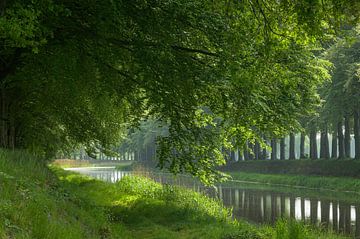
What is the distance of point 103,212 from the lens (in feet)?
42.3

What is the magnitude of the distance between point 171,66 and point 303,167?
113 feet

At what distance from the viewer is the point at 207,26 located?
13.0 meters

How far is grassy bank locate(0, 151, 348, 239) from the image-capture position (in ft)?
23.6

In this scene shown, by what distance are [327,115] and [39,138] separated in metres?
22.6

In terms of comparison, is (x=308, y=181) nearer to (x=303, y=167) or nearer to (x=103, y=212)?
(x=303, y=167)

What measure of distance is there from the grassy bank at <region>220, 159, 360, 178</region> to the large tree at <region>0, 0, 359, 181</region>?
24.5m

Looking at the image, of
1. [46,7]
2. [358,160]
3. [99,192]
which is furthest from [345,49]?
[46,7]

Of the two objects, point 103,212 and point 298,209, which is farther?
point 298,209

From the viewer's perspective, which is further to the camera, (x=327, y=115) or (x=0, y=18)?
(x=327, y=115)

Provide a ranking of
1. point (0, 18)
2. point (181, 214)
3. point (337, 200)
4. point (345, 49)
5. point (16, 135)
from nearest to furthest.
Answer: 1. point (0, 18)
2. point (181, 214)
3. point (16, 135)
4. point (337, 200)
5. point (345, 49)

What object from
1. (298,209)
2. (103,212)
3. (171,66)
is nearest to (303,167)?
(298,209)

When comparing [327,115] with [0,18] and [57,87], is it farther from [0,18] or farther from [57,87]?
[0,18]

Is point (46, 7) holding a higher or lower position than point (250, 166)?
higher

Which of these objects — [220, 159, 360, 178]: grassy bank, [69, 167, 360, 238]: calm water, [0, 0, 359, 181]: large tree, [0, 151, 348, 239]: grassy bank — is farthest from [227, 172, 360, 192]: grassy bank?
[0, 0, 359, 181]: large tree
